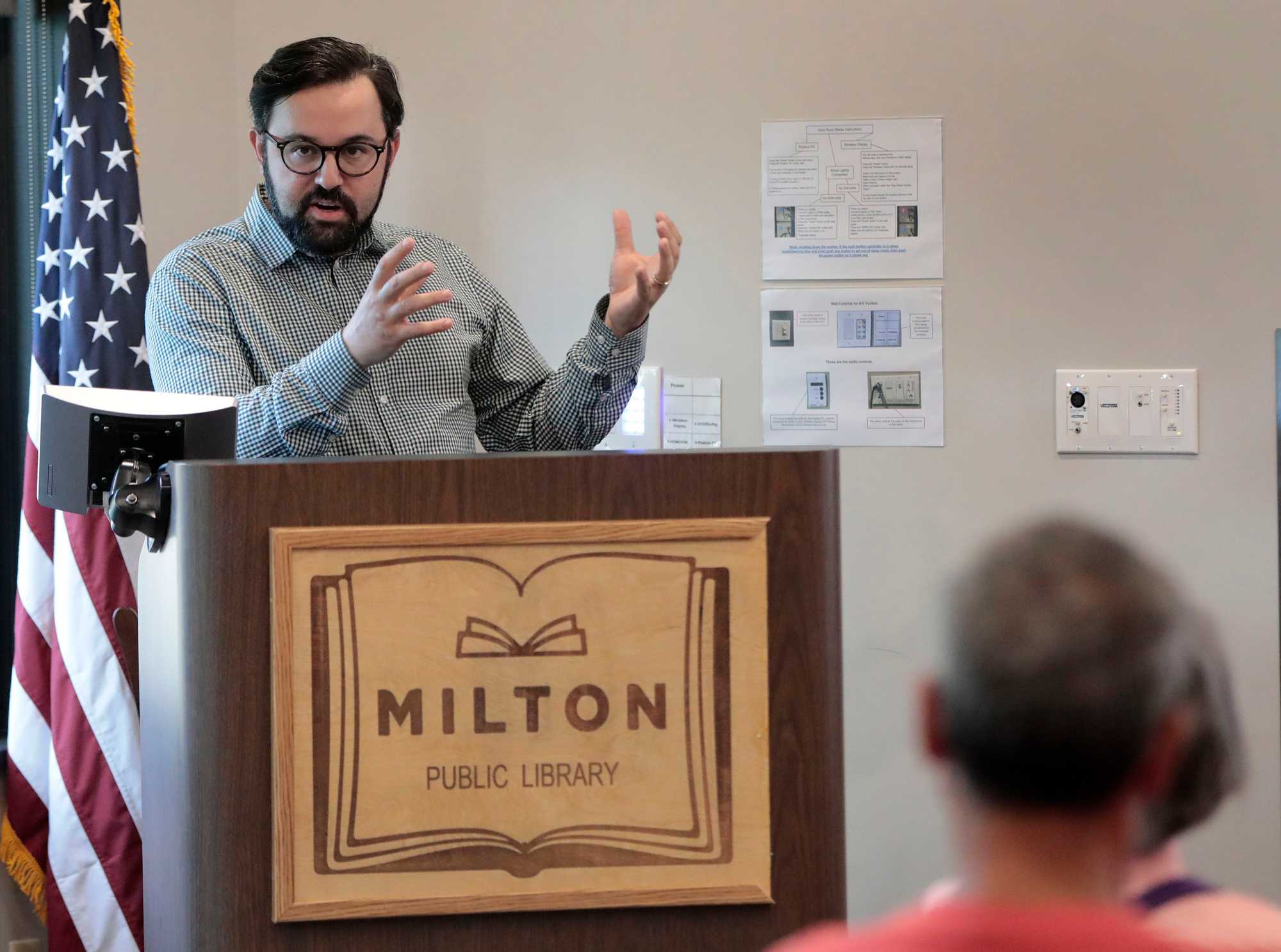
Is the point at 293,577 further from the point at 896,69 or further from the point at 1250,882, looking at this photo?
the point at 1250,882

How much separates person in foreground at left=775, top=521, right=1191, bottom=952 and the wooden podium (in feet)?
2.26

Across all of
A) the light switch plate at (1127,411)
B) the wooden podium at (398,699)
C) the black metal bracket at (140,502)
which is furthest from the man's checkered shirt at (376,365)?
the light switch plate at (1127,411)

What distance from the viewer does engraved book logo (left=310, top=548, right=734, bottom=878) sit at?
49.8 inches

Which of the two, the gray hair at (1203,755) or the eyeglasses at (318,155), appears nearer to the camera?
the gray hair at (1203,755)

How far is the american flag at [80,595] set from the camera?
242 centimetres

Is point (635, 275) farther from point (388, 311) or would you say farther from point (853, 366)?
point (853, 366)

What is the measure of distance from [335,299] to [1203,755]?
1.64 metres

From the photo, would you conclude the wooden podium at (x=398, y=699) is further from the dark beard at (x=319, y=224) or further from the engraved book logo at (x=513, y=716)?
the dark beard at (x=319, y=224)

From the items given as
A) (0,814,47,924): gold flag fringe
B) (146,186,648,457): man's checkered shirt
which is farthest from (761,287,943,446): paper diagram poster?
(0,814,47,924): gold flag fringe

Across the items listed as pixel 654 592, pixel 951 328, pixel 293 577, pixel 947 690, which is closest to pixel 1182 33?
pixel 951 328

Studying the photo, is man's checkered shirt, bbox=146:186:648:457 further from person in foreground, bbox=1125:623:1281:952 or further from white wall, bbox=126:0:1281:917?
person in foreground, bbox=1125:623:1281:952

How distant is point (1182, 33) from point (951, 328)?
77 centimetres

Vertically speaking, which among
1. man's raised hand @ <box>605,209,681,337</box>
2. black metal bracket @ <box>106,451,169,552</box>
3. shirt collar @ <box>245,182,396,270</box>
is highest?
shirt collar @ <box>245,182,396,270</box>

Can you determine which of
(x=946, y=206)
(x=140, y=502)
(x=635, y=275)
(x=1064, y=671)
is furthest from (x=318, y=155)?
(x=1064, y=671)
